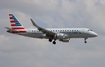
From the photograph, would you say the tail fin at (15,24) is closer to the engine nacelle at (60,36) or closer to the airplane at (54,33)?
the airplane at (54,33)

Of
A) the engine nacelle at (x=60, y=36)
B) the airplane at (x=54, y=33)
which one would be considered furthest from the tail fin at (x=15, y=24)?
the engine nacelle at (x=60, y=36)

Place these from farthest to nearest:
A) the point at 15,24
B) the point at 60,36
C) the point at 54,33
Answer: the point at 15,24 → the point at 54,33 → the point at 60,36

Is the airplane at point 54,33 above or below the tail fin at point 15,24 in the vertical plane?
below

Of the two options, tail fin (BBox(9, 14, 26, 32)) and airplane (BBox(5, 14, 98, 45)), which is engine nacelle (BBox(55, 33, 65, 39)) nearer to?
airplane (BBox(5, 14, 98, 45))

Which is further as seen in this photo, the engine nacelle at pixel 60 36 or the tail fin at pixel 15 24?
the tail fin at pixel 15 24

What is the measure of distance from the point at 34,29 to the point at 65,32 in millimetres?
11117

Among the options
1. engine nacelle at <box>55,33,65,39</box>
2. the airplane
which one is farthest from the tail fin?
engine nacelle at <box>55,33,65,39</box>

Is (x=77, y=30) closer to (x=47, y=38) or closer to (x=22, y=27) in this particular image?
(x=47, y=38)

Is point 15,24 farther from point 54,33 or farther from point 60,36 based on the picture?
point 60,36

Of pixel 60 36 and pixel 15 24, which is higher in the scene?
pixel 15 24

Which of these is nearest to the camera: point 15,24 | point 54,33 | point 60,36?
point 60,36

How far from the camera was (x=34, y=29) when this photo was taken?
120m

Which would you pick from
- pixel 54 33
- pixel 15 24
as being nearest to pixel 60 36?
pixel 54 33

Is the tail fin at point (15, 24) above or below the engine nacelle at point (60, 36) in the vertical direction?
above
